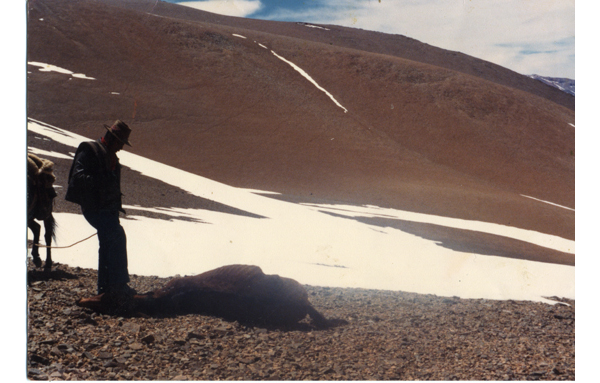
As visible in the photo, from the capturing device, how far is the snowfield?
4.07m

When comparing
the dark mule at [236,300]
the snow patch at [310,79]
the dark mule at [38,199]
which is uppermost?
the snow patch at [310,79]

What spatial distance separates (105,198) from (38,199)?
1060mm

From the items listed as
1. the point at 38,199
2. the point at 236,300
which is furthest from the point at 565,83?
the point at 38,199

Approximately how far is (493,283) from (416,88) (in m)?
13.3

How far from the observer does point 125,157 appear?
7.30 m

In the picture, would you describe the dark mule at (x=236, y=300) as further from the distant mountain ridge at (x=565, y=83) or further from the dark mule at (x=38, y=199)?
the distant mountain ridge at (x=565, y=83)

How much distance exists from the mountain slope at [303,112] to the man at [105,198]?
3414 millimetres

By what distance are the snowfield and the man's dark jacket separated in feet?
2.78

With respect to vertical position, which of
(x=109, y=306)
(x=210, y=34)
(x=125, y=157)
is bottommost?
(x=109, y=306)

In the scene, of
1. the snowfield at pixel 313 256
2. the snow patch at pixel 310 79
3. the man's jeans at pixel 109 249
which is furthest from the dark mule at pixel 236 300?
the snow patch at pixel 310 79

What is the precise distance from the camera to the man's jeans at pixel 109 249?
3.31 metres

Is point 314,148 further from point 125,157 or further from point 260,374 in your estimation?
point 260,374

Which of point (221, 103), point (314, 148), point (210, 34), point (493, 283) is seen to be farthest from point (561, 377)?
point (210, 34)

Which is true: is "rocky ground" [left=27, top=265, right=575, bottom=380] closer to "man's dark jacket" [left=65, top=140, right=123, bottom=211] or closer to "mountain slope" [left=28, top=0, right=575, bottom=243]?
"man's dark jacket" [left=65, top=140, right=123, bottom=211]
